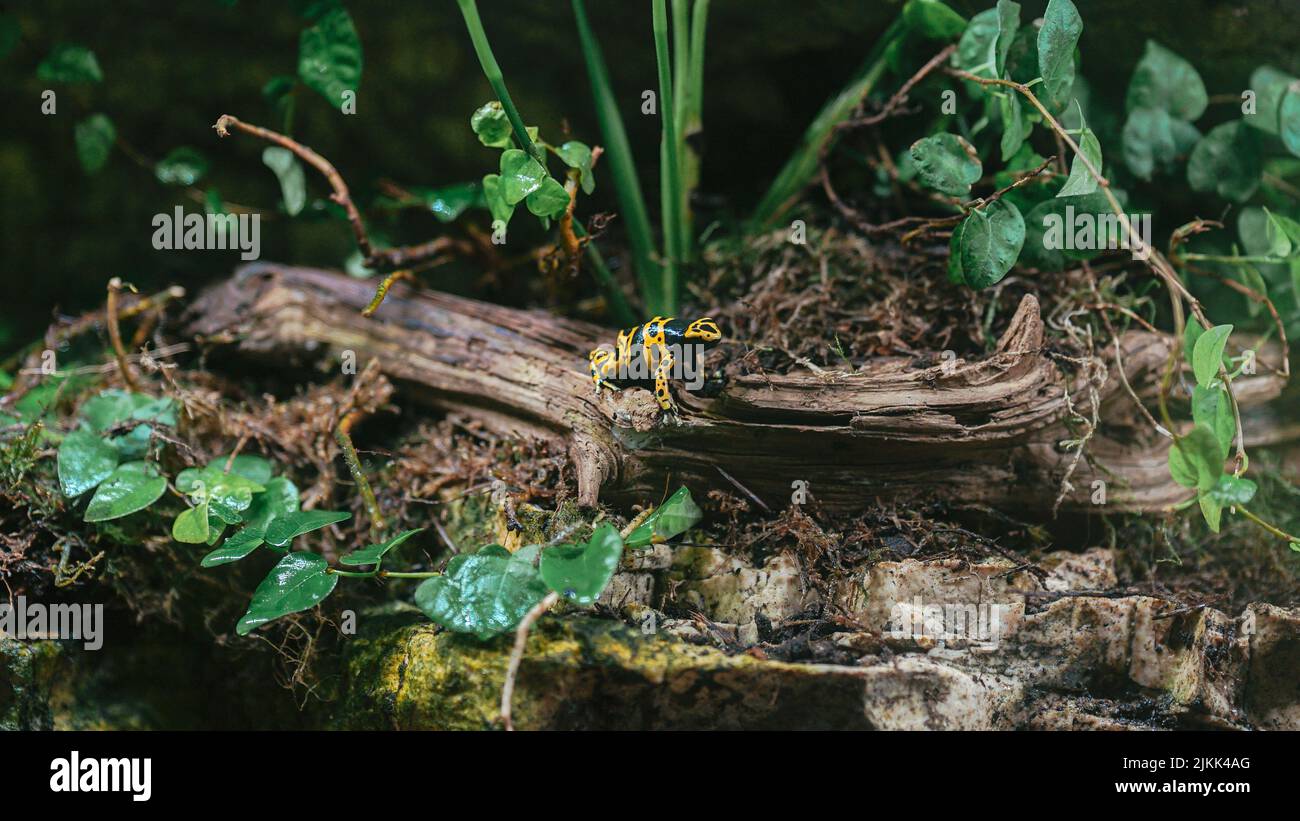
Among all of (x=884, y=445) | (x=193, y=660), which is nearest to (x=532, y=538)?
(x=884, y=445)

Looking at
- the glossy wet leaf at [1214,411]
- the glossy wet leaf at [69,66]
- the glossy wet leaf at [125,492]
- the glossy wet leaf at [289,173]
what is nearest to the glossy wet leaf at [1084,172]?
the glossy wet leaf at [1214,411]

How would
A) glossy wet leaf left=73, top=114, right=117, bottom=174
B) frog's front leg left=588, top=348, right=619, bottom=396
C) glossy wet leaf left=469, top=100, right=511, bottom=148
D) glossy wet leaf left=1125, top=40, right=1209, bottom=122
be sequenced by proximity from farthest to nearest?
glossy wet leaf left=73, top=114, right=117, bottom=174 < glossy wet leaf left=1125, top=40, right=1209, bottom=122 < frog's front leg left=588, top=348, right=619, bottom=396 < glossy wet leaf left=469, top=100, right=511, bottom=148

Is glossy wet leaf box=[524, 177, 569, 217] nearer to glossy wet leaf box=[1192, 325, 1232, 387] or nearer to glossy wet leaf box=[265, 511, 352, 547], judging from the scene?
glossy wet leaf box=[265, 511, 352, 547]

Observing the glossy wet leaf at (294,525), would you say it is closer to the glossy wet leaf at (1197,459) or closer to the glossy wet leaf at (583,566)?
the glossy wet leaf at (583,566)

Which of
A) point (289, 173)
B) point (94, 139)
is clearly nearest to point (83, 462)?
point (289, 173)

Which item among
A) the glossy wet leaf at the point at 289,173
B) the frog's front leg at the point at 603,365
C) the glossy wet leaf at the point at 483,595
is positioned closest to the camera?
the glossy wet leaf at the point at 483,595

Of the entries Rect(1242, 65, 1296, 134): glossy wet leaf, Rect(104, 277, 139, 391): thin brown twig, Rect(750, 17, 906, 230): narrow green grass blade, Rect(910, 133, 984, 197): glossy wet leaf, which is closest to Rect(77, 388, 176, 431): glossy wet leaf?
Rect(104, 277, 139, 391): thin brown twig
